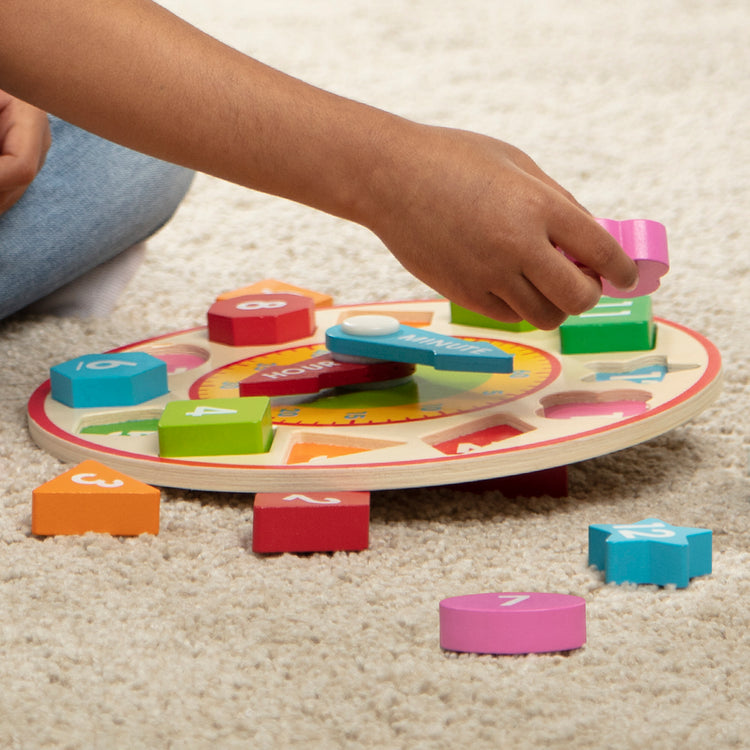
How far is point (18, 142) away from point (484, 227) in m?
0.52

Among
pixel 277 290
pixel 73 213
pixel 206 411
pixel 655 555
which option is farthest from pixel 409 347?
pixel 73 213

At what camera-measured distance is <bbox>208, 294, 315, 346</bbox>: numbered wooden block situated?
3.29ft

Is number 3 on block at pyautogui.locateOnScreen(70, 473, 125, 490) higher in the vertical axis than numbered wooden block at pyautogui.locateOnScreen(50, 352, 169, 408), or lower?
lower

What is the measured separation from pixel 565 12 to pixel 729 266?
132cm

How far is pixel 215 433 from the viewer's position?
77 centimetres

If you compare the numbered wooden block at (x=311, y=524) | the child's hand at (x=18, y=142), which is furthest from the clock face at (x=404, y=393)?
the child's hand at (x=18, y=142)

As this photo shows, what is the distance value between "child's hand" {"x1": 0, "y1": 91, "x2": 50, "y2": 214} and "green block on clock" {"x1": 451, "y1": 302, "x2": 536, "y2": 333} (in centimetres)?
40

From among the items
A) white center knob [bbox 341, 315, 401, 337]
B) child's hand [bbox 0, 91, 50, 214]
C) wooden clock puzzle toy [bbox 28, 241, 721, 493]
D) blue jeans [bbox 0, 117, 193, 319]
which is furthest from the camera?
blue jeans [bbox 0, 117, 193, 319]

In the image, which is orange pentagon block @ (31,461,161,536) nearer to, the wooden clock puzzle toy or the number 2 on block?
the wooden clock puzzle toy

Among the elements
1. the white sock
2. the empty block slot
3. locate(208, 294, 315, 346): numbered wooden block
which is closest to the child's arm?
the empty block slot

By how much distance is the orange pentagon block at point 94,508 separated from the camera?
0.73 m

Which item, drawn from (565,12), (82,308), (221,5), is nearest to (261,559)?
(82,308)

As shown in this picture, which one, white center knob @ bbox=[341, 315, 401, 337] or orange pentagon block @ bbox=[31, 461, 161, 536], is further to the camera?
white center knob @ bbox=[341, 315, 401, 337]

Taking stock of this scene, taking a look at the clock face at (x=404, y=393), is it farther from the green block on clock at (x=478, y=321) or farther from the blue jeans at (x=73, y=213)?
the blue jeans at (x=73, y=213)
